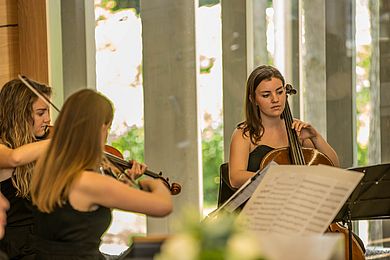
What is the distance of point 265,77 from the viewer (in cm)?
438

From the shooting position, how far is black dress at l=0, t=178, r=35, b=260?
12.6ft

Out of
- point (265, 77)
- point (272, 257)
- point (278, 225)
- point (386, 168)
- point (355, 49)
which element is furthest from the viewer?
point (355, 49)

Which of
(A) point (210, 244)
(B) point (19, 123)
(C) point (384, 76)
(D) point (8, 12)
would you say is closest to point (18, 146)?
(B) point (19, 123)

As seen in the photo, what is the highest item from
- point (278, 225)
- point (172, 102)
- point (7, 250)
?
point (172, 102)

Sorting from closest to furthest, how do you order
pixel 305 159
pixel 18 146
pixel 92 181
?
pixel 92 181, pixel 18 146, pixel 305 159

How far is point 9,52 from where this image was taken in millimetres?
5688

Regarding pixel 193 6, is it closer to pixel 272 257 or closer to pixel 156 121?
pixel 156 121

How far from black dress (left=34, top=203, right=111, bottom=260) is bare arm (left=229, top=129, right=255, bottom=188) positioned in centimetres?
126

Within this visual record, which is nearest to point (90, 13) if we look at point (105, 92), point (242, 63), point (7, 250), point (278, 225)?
point (105, 92)

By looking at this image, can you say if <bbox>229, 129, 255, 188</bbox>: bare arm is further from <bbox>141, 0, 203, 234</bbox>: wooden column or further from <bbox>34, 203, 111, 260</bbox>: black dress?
<bbox>141, 0, 203, 234</bbox>: wooden column

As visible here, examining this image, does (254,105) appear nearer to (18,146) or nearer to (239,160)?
(239,160)

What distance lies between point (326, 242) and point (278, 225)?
3.04 ft

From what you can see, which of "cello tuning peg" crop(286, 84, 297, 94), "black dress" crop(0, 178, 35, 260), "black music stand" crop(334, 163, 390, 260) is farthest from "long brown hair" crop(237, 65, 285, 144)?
"black dress" crop(0, 178, 35, 260)

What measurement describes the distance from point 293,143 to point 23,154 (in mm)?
1279
